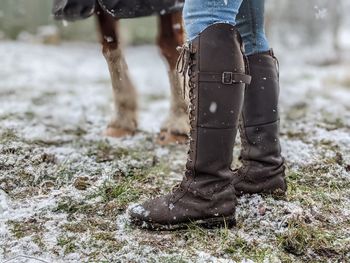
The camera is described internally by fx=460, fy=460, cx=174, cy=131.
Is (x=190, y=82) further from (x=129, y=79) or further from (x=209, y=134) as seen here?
(x=129, y=79)

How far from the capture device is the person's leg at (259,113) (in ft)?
6.30

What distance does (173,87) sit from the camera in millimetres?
3006

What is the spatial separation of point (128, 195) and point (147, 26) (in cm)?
939

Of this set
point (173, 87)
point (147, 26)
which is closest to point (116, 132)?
point (173, 87)

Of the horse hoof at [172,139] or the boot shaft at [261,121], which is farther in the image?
the horse hoof at [172,139]

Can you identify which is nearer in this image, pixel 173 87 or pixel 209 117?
pixel 209 117

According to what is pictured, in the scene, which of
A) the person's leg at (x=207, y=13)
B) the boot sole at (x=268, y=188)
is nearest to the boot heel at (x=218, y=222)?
the boot sole at (x=268, y=188)

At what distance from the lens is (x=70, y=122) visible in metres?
3.51

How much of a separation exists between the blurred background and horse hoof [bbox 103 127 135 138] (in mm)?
6176

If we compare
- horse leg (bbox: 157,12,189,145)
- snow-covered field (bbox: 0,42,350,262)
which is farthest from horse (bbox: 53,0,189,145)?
snow-covered field (bbox: 0,42,350,262)

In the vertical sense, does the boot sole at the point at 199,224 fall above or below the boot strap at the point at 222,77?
below

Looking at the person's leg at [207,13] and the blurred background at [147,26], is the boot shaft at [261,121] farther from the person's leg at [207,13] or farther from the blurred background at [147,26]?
the blurred background at [147,26]

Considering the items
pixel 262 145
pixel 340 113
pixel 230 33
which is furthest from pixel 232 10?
pixel 340 113

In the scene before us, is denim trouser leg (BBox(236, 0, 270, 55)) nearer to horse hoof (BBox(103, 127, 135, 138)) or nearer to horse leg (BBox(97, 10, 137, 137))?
horse leg (BBox(97, 10, 137, 137))
